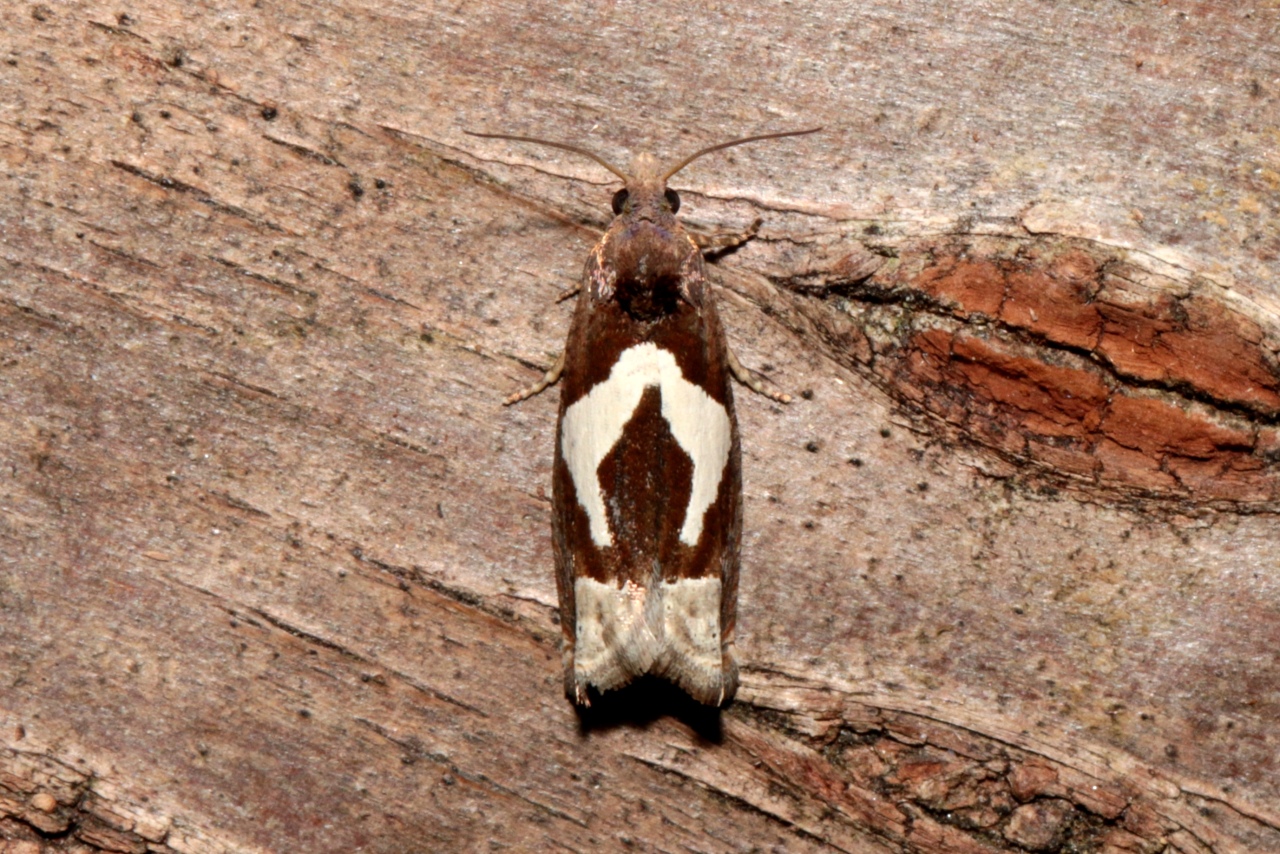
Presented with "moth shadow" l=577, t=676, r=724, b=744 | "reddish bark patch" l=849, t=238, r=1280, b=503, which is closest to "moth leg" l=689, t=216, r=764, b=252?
"reddish bark patch" l=849, t=238, r=1280, b=503

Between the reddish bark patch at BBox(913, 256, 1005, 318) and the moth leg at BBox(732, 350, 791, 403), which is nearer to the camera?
the reddish bark patch at BBox(913, 256, 1005, 318)

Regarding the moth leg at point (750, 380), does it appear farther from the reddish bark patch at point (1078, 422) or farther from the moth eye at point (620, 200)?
the moth eye at point (620, 200)

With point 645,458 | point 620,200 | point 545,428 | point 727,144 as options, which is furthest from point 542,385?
point 727,144

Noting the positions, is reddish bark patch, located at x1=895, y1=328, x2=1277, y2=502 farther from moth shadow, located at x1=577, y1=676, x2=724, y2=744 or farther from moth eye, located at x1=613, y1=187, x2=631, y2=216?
moth shadow, located at x1=577, y1=676, x2=724, y2=744

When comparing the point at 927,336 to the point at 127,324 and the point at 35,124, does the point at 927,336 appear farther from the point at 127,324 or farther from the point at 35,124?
the point at 35,124

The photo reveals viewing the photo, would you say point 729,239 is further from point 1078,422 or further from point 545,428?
point 1078,422

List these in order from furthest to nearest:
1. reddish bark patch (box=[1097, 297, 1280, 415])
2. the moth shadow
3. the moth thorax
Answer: the moth thorax, the moth shadow, reddish bark patch (box=[1097, 297, 1280, 415])
